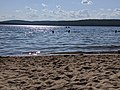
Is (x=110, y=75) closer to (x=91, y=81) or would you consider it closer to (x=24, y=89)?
(x=91, y=81)

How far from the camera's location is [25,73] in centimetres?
1044

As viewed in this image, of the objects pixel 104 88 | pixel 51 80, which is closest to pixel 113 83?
pixel 104 88

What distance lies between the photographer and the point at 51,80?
896 cm

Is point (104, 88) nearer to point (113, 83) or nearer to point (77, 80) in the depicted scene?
point (113, 83)

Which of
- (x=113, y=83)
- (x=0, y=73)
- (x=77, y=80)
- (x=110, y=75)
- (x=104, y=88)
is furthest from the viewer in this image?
(x=0, y=73)

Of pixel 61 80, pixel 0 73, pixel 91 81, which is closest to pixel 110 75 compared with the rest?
pixel 91 81

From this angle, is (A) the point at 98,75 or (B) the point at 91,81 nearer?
(B) the point at 91,81

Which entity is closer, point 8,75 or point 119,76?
point 119,76

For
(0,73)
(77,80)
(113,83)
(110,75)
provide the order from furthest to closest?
(0,73), (110,75), (77,80), (113,83)

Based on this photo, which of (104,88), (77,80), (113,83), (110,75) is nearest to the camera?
(104,88)

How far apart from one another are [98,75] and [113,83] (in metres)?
1.45

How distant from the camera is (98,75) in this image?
31.7ft

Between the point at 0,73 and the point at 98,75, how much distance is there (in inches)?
143

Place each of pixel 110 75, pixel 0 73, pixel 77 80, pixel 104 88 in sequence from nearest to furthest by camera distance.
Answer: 1. pixel 104 88
2. pixel 77 80
3. pixel 110 75
4. pixel 0 73
